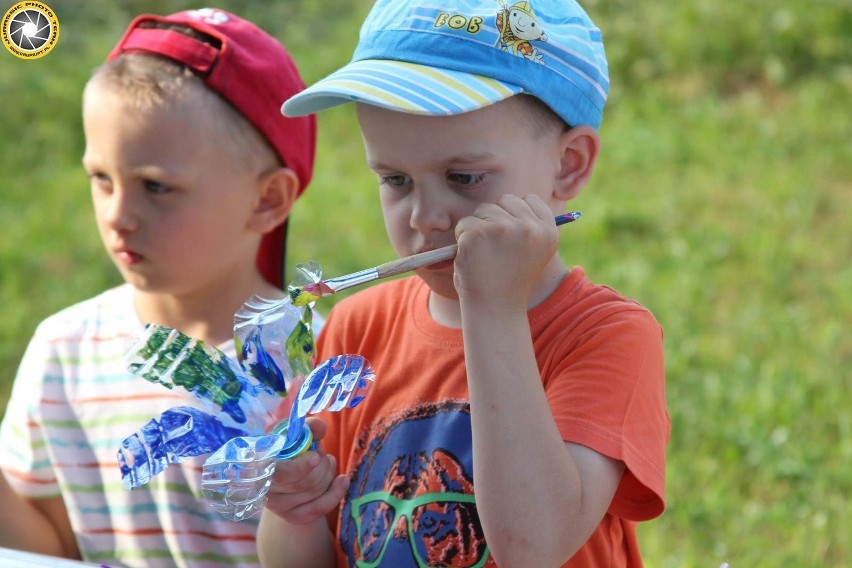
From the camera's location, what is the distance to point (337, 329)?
1932 mm

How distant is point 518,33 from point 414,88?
0.56 ft

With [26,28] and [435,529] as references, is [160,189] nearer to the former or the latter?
[26,28]

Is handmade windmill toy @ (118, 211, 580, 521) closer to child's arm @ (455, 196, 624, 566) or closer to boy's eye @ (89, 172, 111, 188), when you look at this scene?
child's arm @ (455, 196, 624, 566)

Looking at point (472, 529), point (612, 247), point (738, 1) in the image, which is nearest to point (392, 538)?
point (472, 529)

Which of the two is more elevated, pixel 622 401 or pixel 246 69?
pixel 246 69

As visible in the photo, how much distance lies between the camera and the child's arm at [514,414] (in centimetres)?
149

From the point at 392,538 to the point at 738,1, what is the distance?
4229 millimetres

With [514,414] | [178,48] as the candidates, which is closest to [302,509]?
[514,414]

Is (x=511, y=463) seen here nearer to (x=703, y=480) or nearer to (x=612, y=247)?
(x=703, y=480)

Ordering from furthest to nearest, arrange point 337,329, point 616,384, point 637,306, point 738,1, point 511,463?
point 738,1 → point 337,329 → point 637,306 → point 616,384 → point 511,463

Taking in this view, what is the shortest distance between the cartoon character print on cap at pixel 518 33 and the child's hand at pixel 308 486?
593 millimetres

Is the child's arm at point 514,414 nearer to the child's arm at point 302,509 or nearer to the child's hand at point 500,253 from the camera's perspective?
the child's hand at point 500,253

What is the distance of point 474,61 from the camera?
1608 millimetres

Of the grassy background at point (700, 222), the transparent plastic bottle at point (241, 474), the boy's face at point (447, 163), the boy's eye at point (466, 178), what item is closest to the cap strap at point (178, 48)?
the boy's face at point (447, 163)
